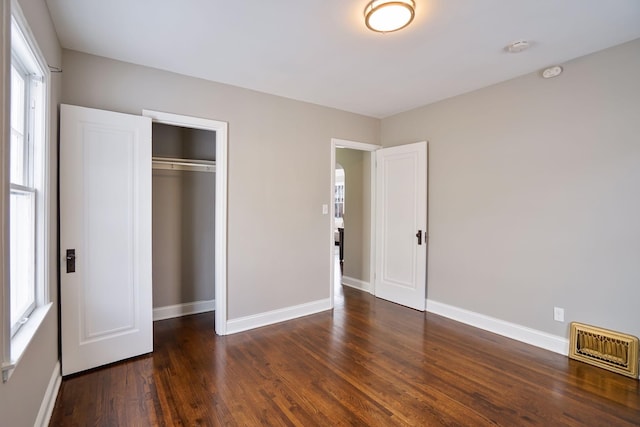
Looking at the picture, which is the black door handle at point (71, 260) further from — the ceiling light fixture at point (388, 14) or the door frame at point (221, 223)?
the ceiling light fixture at point (388, 14)

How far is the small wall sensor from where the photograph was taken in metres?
2.97

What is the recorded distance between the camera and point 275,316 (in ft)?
12.6

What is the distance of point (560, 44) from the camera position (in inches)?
104

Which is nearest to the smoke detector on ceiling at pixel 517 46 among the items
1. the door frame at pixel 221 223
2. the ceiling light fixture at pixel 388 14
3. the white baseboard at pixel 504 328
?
the ceiling light fixture at pixel 388 14

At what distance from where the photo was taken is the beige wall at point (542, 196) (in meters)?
2.67

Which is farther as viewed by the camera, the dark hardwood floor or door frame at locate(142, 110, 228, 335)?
door frame at locate(142, 110, 228, 335)

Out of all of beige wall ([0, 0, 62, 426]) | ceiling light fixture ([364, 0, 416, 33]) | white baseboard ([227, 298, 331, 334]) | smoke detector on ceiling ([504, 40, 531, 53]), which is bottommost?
white baseboard ([227, 298, 331, 334])

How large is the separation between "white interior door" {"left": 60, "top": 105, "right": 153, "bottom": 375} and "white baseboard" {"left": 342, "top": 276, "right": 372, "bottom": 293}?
3.13m

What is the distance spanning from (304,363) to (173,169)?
2.65 m

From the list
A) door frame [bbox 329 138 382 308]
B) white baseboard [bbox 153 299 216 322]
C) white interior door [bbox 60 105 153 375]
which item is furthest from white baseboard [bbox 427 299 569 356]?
white interior door [bbox 60 105 153 375]

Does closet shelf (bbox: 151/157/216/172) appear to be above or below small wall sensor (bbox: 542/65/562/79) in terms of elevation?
below

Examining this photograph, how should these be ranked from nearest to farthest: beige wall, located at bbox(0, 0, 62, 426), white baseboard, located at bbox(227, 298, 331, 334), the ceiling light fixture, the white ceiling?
beige wall, located at bbox(0, 0, 62, 426) < the ceiling light fixture < the white ceiling < white baseboard, located at bbox(227, 298, 331, 334)

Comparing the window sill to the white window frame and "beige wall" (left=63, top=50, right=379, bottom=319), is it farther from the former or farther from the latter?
"beige wall" (left=63, top=50, right=379, bottom=319)

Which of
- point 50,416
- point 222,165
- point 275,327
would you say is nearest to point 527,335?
point 275,327
